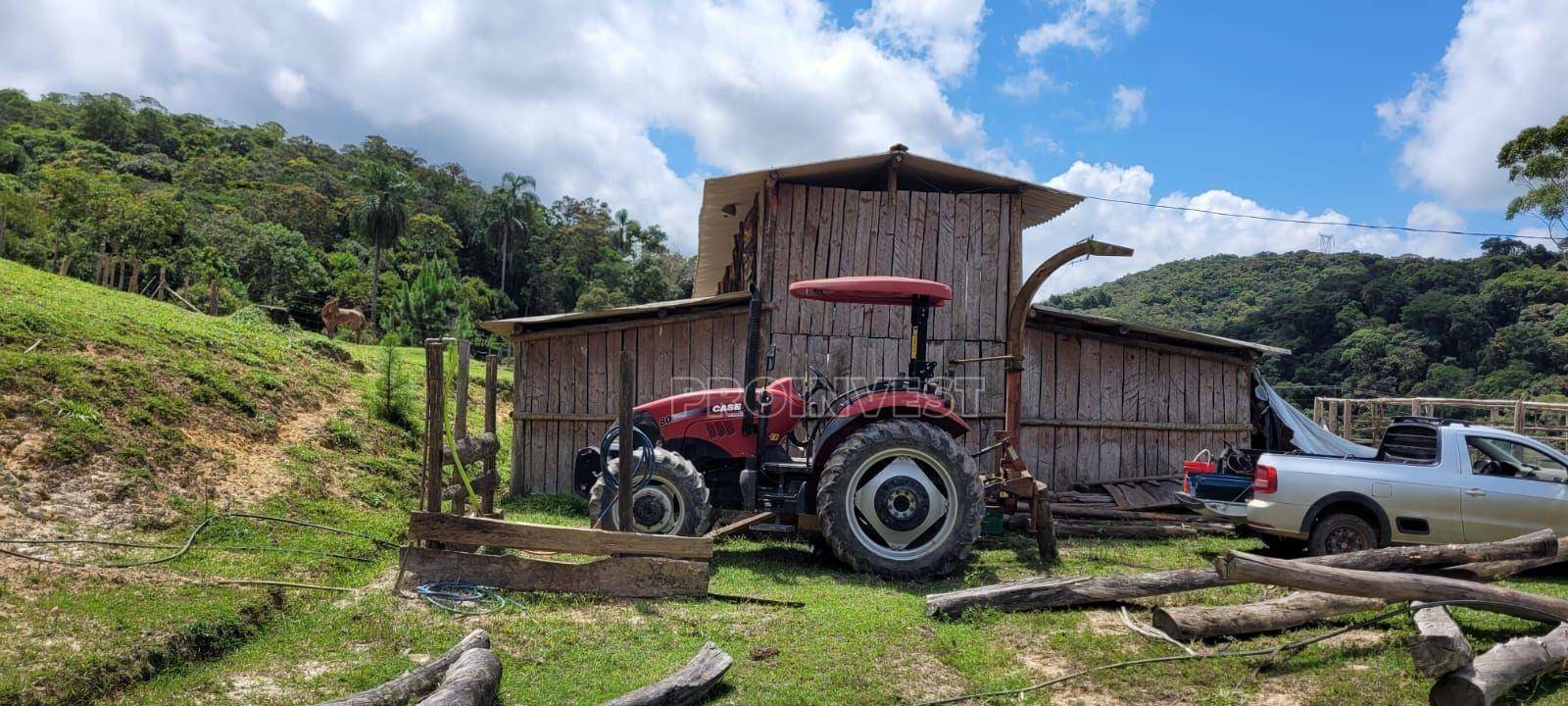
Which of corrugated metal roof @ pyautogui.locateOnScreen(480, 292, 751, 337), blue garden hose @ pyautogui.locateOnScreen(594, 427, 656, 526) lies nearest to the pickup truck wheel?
blue garden hose @ pyautogui.locateOnScreen(594, 427, 656, 526)

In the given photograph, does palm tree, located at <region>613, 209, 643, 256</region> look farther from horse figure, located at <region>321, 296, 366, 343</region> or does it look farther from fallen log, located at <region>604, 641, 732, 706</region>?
fallen log, located at <region>604, 641, 732, 706</region>

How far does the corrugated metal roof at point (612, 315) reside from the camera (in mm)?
10578

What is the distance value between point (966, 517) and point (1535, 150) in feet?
109

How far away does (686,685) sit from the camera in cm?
429

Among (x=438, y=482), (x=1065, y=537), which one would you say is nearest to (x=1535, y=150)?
(x=1065, y=537)

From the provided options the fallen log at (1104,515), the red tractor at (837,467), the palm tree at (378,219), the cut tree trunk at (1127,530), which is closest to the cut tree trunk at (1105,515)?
the fallen log at (1104,515)

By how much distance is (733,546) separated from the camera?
319 inches

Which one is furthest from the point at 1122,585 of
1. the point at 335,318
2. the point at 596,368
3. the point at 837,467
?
the point at 335,318

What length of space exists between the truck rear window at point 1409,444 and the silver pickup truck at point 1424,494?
3cm

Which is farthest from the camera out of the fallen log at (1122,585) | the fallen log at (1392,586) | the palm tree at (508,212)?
the palm tree at (508,212)

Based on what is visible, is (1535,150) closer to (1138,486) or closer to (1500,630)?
(1138,486)

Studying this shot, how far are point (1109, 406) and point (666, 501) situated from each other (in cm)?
714

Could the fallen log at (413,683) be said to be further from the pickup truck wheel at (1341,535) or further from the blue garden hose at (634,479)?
the pickup truck wheel at (1341,535)

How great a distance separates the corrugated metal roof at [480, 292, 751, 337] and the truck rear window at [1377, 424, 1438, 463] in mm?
7239
